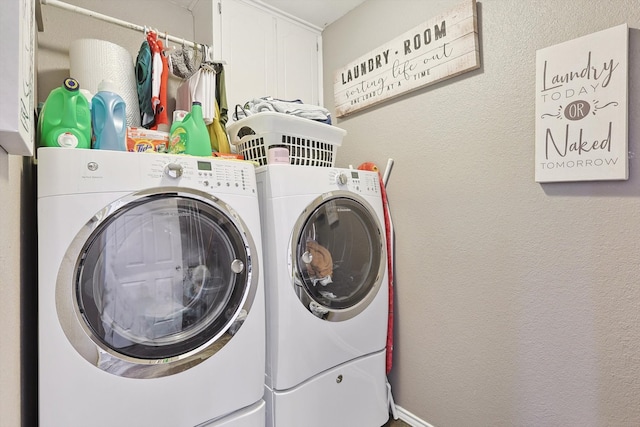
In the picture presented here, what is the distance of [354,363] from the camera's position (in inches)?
56.6

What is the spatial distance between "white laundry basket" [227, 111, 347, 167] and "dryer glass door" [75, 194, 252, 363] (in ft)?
1.48

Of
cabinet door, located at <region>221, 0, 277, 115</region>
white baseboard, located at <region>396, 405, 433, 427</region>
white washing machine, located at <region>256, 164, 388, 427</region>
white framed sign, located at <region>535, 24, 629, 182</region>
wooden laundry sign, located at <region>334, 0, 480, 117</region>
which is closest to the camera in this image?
white framed sign, located at <region>535, 24, 629, 182</region>

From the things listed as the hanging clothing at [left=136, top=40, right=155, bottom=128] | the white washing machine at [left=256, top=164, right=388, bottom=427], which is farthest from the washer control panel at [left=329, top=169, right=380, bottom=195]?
the hanging clothing at [left=136, top=40, right=155, bottom=128]

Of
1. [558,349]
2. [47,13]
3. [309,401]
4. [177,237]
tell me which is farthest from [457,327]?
[47,13]

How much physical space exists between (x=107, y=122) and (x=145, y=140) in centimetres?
26

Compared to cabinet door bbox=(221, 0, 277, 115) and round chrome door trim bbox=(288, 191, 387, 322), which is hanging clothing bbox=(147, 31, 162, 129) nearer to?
cabinet door bbox=(221, 0, 277, 115)

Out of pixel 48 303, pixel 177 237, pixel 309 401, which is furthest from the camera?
pixel 309 401

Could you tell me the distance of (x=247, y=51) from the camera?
1.82 m

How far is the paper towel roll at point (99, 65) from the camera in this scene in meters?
1.36

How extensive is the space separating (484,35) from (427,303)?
3.93 ft

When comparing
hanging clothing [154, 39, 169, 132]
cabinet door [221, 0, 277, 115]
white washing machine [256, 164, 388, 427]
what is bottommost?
white washing machine [256, 164, 388, 427]

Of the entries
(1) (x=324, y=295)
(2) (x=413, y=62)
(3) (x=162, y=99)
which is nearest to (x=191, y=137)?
Result: (3) (x=162, y=99)

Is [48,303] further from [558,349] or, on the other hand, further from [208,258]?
[558,349]

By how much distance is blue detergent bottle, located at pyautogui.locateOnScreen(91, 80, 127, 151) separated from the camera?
40.8 inches
